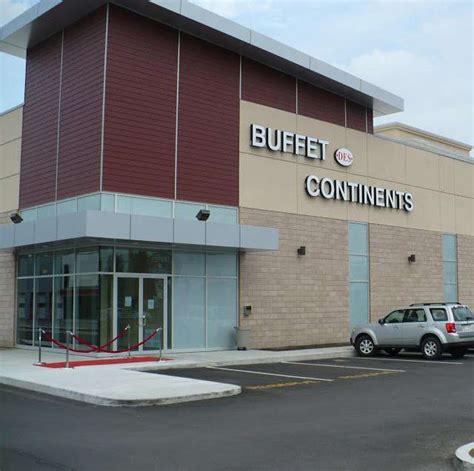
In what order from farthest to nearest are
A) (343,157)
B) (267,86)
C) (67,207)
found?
(343,157) < (267,86) < (67,207)

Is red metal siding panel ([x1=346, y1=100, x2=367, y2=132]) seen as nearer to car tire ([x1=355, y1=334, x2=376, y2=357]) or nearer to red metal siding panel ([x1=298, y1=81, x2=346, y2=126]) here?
red metal siding panel ([x1=298, y1=81, x2=346, y2=126])

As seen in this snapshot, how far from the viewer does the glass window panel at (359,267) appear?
26281 millimetres

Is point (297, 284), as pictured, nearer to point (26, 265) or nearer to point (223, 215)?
point (223, 215)

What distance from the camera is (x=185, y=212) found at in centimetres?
2081

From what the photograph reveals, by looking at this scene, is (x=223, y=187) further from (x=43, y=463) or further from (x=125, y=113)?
(x=43, y=463)

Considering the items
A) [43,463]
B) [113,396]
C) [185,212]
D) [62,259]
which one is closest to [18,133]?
[62,259]

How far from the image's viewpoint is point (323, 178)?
82.9 ft

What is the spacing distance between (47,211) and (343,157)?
1145 cm

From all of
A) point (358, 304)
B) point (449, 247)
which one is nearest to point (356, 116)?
point (358, 304)

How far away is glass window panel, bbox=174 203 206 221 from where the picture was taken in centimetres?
2058

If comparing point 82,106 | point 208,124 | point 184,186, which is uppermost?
point 82,106

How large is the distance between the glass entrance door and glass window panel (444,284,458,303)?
15.7 metres

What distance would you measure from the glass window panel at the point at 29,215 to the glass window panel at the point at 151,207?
15.1 feet

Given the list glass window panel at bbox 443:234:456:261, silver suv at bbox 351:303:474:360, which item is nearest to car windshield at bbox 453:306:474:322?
silver suv at bbox 351:303:474:360
